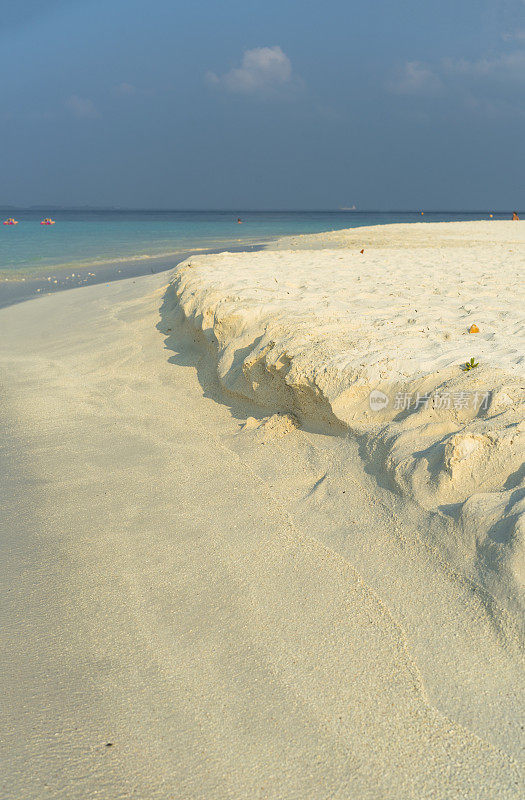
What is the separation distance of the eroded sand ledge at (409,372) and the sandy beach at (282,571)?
1 cm

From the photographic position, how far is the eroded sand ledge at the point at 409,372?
A: 2.21 meters

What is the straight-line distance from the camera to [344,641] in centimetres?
186

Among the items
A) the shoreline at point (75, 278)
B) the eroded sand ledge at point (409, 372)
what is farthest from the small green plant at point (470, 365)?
the shoreline at point (75, 278)

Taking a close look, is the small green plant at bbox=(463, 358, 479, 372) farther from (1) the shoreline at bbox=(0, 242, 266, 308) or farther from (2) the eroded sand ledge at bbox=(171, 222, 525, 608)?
(1) the shoreline at bbox=(0, 242, 266, 308)

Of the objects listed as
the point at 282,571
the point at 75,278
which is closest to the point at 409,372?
the point at 282,571

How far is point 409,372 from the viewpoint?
3096 millimetres

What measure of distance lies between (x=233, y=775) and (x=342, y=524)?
1.15 metres

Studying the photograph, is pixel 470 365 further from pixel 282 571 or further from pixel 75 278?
pixel 75 278

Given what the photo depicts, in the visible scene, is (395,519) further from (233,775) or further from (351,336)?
(351,336)

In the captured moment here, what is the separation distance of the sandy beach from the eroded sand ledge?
0.01 meters

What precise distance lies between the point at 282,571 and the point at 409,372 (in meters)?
1.44

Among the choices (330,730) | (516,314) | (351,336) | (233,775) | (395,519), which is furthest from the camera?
(516,314)

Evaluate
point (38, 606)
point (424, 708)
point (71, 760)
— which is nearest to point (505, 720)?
point (424, 708)

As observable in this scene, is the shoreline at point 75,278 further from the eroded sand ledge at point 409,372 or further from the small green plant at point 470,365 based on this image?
the small green plant at point 470,365
